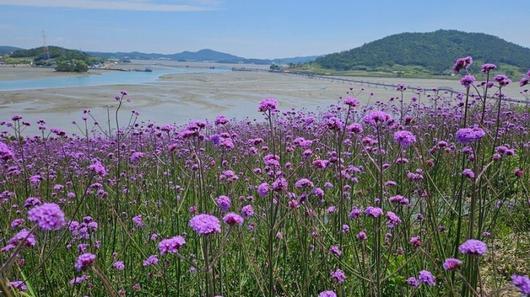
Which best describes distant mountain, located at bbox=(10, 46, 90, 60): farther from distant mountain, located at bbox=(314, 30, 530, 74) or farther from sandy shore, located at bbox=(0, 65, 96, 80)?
distant mountain, located at bbox=(314, 30, 530, 74)

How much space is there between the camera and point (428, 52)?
477ft

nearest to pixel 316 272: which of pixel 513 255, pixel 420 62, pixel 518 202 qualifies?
pixel 513 255

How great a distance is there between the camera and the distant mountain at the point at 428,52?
408 feet

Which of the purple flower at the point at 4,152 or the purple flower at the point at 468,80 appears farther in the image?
the purple flower at the point at 468,80

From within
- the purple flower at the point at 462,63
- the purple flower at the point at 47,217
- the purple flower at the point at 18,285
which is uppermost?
the purple flower at the point at 462,63

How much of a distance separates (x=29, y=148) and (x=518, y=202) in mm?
10533

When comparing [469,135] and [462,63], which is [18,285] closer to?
[469,135]

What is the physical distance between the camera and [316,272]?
157 inches

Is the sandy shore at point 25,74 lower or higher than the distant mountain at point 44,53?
lower

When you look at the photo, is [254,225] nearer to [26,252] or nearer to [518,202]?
[26,252]

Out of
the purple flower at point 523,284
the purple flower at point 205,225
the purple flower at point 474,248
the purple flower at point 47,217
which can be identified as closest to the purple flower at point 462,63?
the purple flower at point 474,248

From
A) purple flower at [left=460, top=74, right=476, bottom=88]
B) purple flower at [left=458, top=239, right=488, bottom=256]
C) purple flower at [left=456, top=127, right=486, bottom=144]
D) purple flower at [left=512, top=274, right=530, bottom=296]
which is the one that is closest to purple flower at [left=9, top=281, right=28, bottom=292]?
purple flower at [left=458, top=239, right=488, bottom=256]

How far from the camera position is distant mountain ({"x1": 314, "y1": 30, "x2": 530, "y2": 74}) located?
12451 centimetres

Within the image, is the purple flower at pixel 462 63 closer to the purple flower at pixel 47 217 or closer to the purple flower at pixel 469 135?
the purple flower at pixel 469 135
